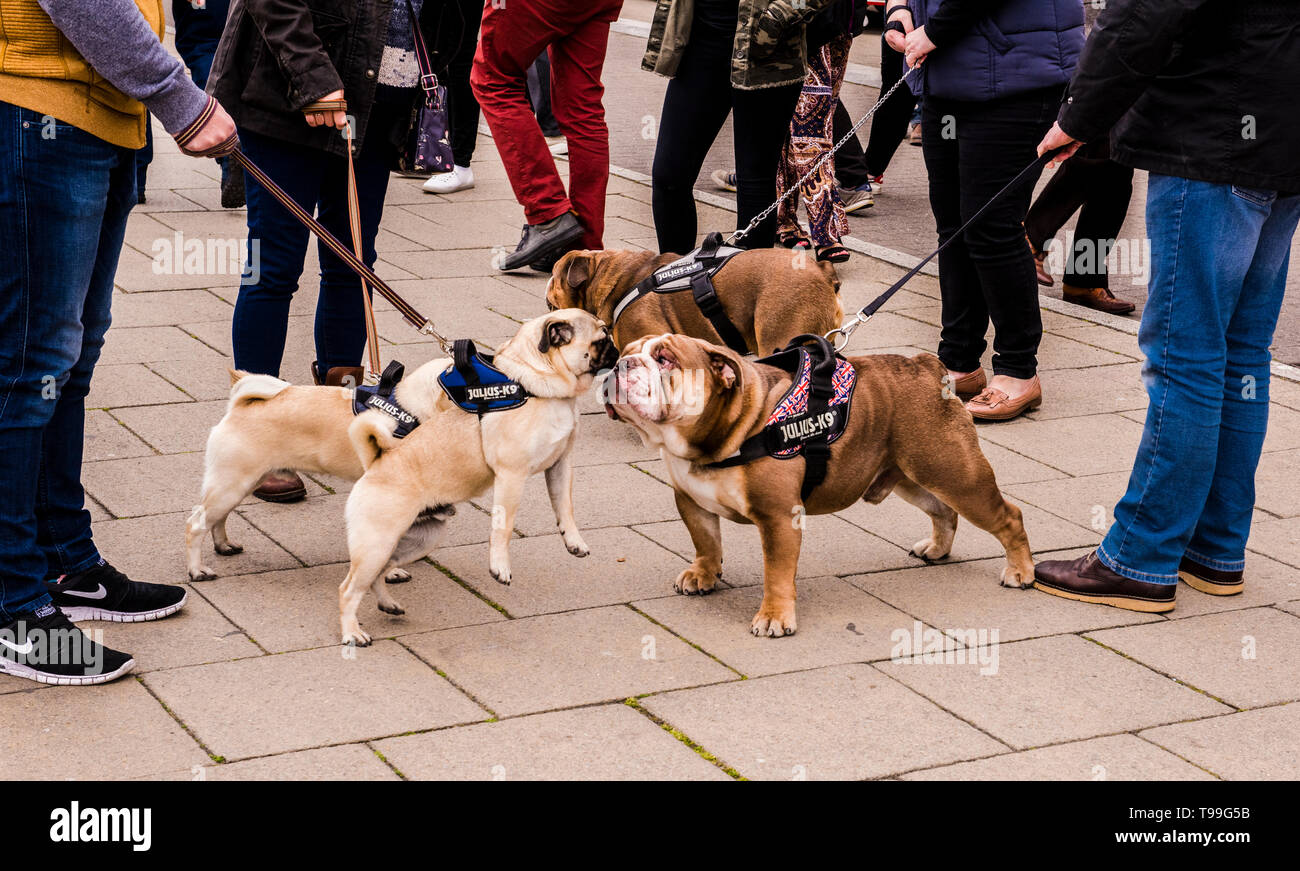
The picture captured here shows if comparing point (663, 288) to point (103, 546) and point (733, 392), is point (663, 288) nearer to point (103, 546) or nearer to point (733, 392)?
point (733, 392)

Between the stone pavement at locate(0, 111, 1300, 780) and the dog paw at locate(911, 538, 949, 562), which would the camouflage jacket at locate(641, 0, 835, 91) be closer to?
the stone pavement at locate(0, 111, 1300, 780)

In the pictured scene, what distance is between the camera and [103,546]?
15.0ft

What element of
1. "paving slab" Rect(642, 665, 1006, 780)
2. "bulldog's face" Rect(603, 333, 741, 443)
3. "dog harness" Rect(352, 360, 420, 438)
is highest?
"bulldog's face" Rect(603, 333, 741, 443)

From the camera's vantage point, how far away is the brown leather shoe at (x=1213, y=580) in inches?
179

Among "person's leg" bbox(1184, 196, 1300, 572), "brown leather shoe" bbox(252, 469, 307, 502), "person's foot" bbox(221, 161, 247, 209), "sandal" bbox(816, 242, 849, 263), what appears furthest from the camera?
"person's foot" bbox(221, 161, 247, 209)

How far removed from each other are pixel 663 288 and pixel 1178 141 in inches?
82.9

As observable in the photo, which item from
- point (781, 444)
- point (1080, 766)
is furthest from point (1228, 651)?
point (781, 444)

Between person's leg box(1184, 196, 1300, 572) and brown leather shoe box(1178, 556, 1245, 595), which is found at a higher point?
person's leg box(1184, 196, 1300, 572)

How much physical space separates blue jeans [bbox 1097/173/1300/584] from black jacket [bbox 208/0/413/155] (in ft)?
8.73

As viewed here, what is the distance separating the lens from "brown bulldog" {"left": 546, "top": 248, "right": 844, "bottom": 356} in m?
5.48

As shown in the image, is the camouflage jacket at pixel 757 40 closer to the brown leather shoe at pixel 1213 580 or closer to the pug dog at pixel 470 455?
the pug dog at pixel 470 455

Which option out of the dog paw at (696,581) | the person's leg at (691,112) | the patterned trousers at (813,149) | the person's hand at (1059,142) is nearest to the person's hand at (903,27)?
the person's leg at (691,112)

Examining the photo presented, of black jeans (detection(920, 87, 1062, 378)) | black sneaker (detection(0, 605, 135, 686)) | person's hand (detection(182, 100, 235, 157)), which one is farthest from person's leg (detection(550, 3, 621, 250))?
black sneaker (detection(0, 605, 135, 686))

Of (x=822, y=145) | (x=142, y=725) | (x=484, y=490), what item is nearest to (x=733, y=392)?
(x=484, y=490)
